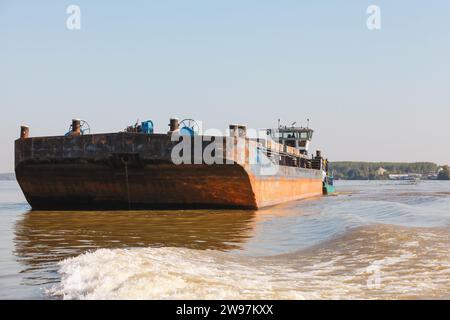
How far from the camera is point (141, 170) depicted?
52.7 ft

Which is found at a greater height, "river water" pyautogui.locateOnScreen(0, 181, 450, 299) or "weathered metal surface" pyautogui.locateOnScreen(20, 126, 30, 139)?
"weathered metal surface" pyautogui.locateOnScreen(20, 126, 30, 139)

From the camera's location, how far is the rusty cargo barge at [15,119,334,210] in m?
15.5

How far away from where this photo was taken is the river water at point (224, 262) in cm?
449

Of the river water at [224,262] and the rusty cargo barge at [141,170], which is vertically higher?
the rusty cargo barge at [141,170]

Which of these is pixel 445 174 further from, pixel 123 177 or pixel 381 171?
pixel 123 177

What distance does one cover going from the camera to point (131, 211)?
54.9ft

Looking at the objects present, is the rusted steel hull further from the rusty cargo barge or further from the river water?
the river water

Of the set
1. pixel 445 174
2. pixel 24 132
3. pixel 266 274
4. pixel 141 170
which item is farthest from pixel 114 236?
pixel 445 174

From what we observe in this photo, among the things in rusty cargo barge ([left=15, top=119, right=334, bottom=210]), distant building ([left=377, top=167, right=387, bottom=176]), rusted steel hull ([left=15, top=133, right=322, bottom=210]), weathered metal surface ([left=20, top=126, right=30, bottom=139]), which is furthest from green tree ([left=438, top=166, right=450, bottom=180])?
weathered metal surface ([left=20, top=126, right=30, bottom=139])

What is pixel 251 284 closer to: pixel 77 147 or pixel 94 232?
pixel 94 232

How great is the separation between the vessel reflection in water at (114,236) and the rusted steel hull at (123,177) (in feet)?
7.26

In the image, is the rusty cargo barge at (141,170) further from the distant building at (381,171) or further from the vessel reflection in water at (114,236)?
the distant building at (381,171)

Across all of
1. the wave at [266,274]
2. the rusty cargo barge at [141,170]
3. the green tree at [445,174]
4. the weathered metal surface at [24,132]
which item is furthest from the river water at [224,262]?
the green tree at [445,174]

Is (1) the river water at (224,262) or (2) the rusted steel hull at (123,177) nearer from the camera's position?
(1) the river water at (224,262)
